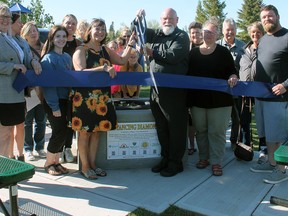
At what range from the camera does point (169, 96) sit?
4281mm

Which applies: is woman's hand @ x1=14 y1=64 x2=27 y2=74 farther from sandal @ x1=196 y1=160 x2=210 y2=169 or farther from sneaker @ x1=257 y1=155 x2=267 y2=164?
sneaker @ x1=257 y1=155 x2=267 y2=164

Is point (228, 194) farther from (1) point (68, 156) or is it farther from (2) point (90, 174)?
(1) point (68, 156)

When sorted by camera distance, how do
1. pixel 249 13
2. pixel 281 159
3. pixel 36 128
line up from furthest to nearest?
pixel 249 13 < pixel 36 128 < pixel 281 159

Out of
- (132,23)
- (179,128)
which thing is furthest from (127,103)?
(132,23)

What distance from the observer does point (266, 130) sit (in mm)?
4254

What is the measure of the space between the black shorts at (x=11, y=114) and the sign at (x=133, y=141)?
3.87 ft

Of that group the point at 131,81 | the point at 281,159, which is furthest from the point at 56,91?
the point at 281,159

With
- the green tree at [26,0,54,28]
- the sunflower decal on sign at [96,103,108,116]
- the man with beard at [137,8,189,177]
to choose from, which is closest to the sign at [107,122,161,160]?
the man with beard at [137,8,189,177]

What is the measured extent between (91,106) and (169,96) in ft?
3.37

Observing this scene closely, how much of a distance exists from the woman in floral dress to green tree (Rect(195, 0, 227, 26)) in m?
50.7

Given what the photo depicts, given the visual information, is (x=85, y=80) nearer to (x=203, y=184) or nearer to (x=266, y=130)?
(x=203, y=184)

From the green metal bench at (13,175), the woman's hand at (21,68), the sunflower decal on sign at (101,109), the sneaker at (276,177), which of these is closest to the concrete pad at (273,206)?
the sneaker at (276,177)

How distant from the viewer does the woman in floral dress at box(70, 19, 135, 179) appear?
4.01 metres

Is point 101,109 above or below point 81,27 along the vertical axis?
below
